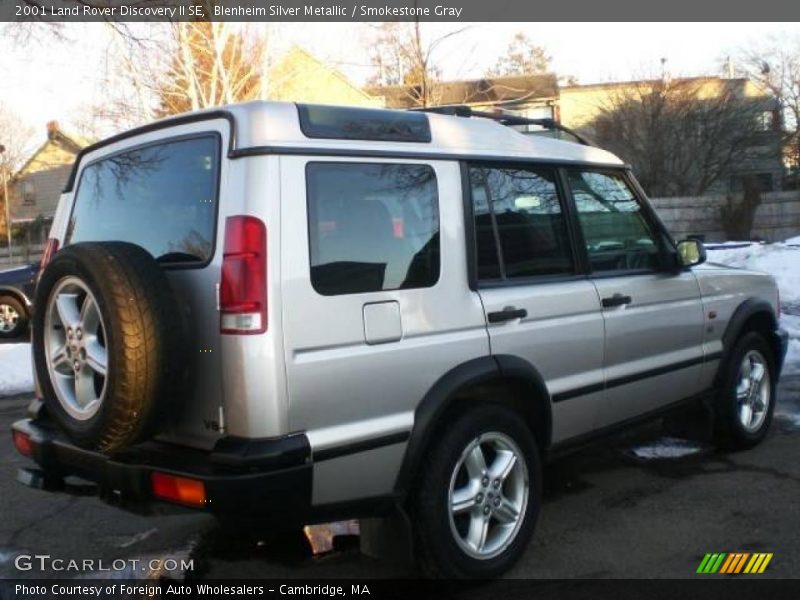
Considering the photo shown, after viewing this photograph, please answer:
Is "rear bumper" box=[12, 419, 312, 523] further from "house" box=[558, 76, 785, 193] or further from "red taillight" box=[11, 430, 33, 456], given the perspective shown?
"house" box=[558, 76, 785, 193]

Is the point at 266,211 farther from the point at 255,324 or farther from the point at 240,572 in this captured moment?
the point at 240,572

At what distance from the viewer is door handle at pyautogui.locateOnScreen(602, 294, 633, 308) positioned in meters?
4.16

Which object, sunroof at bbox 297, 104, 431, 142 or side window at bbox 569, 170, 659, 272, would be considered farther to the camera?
side window at bbox 569, 170, 659, 272

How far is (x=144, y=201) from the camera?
3.41 m

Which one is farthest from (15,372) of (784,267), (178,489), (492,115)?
(784,267)

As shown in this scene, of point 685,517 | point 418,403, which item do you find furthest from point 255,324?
point 685,517

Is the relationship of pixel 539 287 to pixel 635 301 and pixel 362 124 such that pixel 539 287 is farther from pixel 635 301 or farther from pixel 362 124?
pixel 362 124

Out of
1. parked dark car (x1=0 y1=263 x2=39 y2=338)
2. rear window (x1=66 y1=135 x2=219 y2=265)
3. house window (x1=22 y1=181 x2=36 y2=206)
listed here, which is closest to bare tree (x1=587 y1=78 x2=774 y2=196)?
parked dark car (x1=0 y1=263 x2=39 y2=338)

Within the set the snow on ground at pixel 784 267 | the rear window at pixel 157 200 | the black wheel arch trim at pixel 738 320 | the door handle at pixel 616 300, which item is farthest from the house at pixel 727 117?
the rear window at pixel 157 200

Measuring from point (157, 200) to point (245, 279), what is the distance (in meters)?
0.77

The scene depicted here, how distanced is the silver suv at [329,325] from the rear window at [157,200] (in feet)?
0.04

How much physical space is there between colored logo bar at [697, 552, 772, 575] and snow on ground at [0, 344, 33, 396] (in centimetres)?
739

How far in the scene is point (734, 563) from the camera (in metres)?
3.68

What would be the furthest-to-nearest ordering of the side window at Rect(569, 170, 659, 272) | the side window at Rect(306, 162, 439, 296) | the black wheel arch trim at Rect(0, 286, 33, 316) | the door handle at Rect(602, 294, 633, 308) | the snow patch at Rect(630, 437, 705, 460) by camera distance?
the black wheel arch trim at Rect(0, 286, 33, 316) < the snow patch at Rect(630, 437, 705, 460) < the side window at Rect(569, 170, 659, 272) < the door handle at Rect(602, 294, 633, 308) < the side window at Rect(306, 162, 439, 296)
